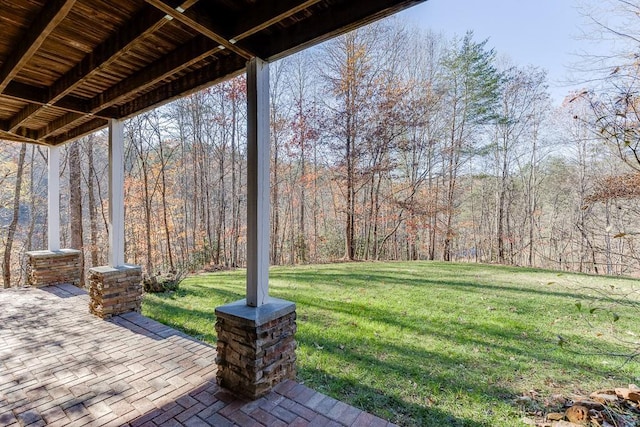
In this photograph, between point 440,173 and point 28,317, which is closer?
point 28,317

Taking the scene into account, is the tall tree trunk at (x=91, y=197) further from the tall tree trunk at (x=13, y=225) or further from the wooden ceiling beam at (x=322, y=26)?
the wooden ceiling beam at (x=322, y=26)

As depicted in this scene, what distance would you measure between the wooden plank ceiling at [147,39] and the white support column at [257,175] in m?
0.21

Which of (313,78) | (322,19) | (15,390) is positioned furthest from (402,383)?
(313,78)

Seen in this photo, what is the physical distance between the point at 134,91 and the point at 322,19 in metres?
2.39

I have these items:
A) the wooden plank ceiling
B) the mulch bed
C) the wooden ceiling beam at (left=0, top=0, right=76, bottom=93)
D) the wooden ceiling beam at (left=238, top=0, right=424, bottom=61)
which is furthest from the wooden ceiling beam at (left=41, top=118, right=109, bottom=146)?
the mulch bed

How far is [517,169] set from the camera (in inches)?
524

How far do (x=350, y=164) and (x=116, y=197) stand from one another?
26.2ft

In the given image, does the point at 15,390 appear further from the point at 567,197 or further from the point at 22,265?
the point at 567,197

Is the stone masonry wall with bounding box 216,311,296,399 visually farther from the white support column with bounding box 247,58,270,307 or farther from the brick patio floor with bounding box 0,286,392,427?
the white support column with bounding box 247,58,270,307

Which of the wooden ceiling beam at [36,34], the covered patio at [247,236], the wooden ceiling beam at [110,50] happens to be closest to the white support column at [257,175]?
the covered patio at [247,236]

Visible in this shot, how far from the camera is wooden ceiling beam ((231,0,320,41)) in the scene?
1807 mm

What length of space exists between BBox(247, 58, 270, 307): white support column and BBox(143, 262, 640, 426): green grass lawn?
110 centimetres

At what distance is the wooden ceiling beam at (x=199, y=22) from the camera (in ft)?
5.93

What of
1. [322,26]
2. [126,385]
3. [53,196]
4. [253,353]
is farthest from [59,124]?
[253,353]
